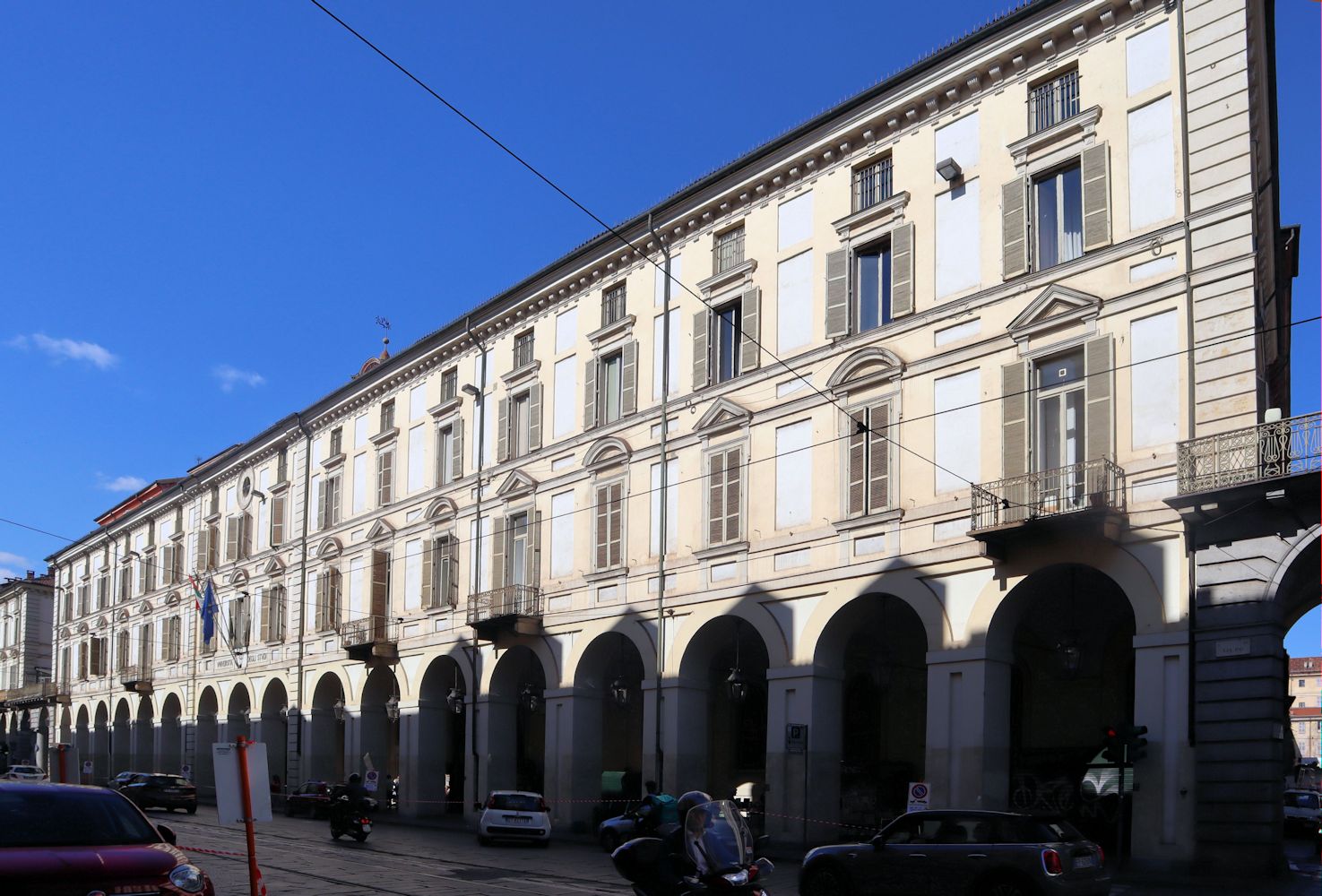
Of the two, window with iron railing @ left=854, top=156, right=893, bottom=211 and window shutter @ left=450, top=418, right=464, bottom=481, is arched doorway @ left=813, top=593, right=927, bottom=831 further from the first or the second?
window shutter @ left=450, top=418, right=464, bottom=481

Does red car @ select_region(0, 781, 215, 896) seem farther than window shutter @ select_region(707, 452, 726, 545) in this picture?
No

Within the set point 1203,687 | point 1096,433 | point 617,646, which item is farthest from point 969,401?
point 617,646

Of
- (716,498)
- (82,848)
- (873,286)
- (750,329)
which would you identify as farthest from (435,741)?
(82,848)

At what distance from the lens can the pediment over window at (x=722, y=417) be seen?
27.2m

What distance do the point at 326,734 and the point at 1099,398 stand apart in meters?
29.2

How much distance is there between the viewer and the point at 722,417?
27688 mm

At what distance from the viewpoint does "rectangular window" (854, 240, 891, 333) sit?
82.3 feet

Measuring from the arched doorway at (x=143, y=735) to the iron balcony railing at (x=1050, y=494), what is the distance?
4467 centimetres

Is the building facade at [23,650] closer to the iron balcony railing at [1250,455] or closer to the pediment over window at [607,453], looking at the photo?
the pediment over window at [607,453]

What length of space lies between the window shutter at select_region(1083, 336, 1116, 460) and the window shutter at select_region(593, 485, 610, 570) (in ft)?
40.9

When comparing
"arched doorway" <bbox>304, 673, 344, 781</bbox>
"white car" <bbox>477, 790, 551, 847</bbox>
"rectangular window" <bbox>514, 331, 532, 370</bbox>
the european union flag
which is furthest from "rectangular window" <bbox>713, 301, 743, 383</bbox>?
the european union flag

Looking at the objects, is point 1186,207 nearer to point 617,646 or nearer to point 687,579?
point 687,579

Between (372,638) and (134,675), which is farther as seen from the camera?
(134,675)

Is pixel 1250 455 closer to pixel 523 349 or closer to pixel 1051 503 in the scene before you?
pixel 1051 503
